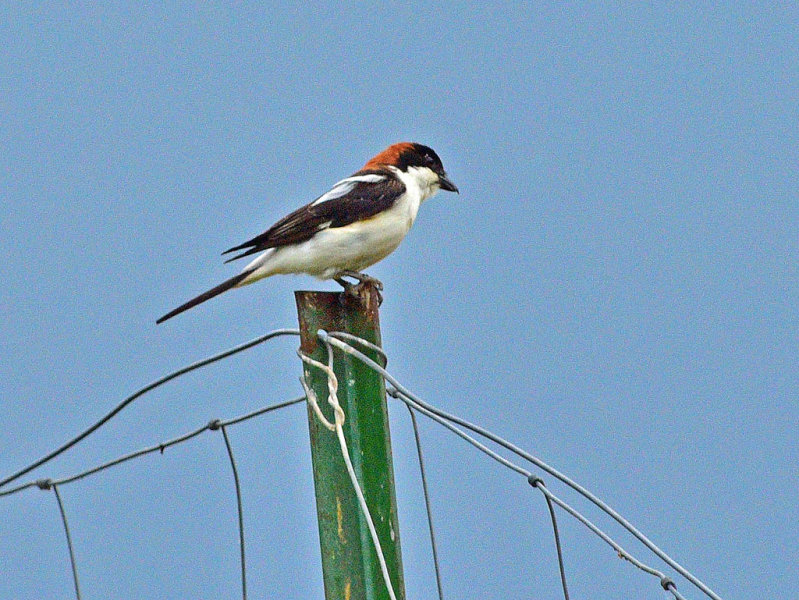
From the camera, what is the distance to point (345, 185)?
16.8 feet

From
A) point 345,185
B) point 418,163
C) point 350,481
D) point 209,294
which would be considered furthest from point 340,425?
point 418,163

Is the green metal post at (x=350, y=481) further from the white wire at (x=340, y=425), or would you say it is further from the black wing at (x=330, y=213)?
the black wing at (x=330, y=213)

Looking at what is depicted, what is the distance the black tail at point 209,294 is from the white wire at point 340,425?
62.5 inches

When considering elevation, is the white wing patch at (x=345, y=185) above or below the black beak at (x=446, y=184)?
below

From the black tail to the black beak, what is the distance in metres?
1.36

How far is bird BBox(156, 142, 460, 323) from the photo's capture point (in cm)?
481

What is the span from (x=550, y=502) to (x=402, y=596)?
47 cm

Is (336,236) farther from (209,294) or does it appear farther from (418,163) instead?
(418,163)

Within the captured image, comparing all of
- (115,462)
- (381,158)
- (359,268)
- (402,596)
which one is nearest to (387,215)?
(359,268)

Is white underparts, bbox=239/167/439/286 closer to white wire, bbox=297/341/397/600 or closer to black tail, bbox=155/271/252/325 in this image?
black tail, bbox=155/271/252/325

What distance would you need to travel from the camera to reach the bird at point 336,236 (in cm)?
481

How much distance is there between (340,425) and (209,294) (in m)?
2.00

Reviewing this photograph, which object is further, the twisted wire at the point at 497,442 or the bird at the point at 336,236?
the bird at the point at 336,236

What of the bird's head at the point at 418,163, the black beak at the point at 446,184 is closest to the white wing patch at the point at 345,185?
the bird's head at the point at 418,163
